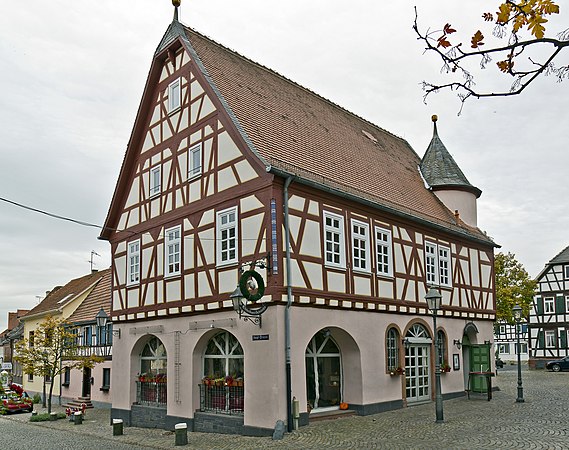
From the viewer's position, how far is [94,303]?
120 feet

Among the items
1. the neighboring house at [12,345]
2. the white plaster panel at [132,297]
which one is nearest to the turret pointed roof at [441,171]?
the white plaster panel at [132,297]

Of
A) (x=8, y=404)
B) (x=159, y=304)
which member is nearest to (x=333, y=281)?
(x=159, y=304)

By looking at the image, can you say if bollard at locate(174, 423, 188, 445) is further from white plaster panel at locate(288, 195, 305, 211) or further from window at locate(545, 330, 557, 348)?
window at locate(545, 330, 557, 348)

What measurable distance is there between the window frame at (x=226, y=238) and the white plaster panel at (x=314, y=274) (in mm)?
1905

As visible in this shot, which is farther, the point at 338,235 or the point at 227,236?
the point at 338,235

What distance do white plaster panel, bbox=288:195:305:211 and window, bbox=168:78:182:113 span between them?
6.11 m

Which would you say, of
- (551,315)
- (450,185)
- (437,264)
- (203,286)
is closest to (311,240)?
(203,286)

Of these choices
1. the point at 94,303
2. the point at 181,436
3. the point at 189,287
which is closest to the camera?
the point at 181,436

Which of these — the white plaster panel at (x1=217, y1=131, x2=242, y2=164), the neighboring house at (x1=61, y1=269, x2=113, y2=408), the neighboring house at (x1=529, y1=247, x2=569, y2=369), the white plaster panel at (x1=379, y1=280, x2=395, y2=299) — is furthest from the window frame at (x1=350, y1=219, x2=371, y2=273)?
the neighboring house at (x1=529, y1=247, x2=569, y2=369)

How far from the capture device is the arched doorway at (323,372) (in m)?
18.1

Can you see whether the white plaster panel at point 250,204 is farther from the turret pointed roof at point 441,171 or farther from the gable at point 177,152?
Result: the turret pointed roof at point 441,171

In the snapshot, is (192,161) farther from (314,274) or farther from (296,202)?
(314,274)

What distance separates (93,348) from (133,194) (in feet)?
44.8

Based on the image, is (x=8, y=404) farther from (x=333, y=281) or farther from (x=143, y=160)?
(x=333, y=281)
